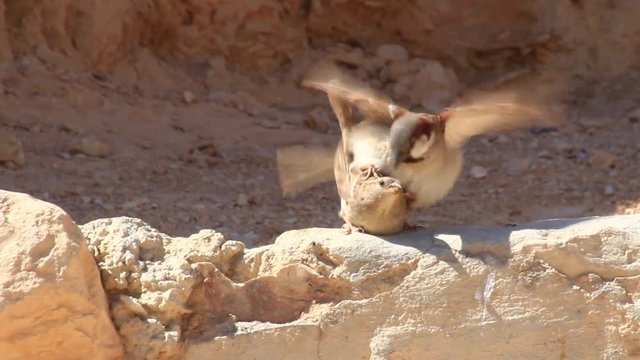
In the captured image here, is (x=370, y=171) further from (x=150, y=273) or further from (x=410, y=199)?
(x=150, y=273)

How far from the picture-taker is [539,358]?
13.1ft

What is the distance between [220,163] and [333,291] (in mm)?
3073

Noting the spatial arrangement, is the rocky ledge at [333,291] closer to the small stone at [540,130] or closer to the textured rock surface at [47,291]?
the textured rock surface at [47,291]

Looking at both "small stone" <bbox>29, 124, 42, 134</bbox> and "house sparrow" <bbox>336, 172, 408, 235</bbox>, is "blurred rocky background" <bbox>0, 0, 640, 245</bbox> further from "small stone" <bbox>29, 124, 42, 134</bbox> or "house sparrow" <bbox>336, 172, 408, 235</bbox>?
"house sparrow" <bbox>336, 172, 408, 235</bbox>

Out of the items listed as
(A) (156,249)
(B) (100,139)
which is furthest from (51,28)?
(A) (156,249)

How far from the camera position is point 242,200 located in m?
6.60

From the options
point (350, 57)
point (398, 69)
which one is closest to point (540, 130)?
point (398, 69)

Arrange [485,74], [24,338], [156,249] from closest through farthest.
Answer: [24,338], [156,249], [485,74]

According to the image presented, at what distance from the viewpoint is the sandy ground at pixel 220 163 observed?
20.8 feet

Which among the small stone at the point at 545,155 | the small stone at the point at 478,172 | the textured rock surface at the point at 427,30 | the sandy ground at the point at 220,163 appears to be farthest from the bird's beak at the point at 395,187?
the textured rock surface at the point at 427,30

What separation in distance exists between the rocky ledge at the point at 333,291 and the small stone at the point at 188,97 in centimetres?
340

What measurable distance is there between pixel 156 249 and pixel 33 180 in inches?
98.0

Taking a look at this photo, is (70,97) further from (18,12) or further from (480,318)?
(480,318)

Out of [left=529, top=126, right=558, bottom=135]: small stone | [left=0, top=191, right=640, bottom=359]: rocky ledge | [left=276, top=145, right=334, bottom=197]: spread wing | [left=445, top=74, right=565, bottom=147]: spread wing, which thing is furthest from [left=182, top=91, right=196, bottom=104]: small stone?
[left=0, top=191, right=640, bottom=359]: rocky ledge
